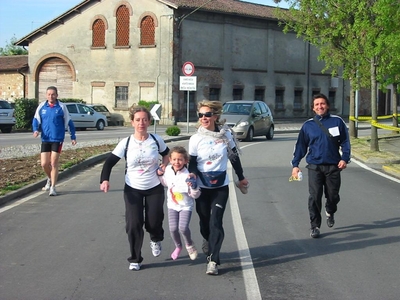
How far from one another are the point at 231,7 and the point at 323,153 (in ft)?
129

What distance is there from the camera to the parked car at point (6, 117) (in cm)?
3225

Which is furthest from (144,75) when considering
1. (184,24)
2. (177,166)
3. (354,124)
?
(177,166)

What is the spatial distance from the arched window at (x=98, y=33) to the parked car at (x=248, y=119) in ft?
64.1

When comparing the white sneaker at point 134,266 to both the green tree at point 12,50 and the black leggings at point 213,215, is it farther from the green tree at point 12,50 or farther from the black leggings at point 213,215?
the green tree at point 12,50

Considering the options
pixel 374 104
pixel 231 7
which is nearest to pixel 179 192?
pixel 374 104

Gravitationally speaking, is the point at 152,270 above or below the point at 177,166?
below

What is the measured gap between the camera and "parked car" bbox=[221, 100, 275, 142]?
86.8ft

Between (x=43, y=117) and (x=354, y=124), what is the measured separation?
62.0 feet

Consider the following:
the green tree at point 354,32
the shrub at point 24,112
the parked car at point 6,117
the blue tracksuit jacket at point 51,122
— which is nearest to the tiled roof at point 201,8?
the shrub at point 24,112

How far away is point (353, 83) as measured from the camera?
25.4 m

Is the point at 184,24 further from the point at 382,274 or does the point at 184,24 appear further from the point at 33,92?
the point at 382,274

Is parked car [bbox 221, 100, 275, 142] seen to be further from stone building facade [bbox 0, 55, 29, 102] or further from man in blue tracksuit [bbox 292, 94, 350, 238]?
stone building facade [bbox 0, 55, 29, 102]

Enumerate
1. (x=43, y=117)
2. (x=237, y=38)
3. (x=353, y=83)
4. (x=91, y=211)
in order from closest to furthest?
1. (x=91, y=211)
2. (x=43, y=117)
3. (x=353, y=83)
4. (x=237, y=38)

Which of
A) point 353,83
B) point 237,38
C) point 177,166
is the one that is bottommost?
point 177,166
